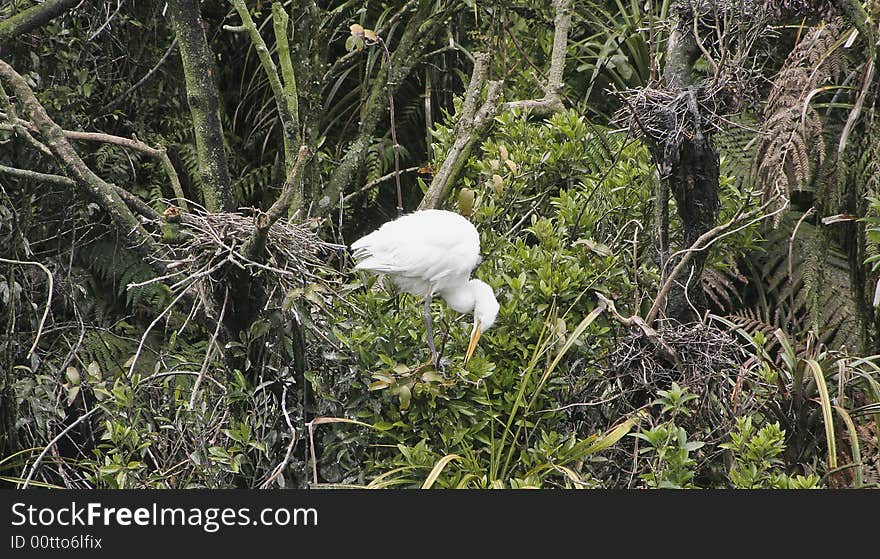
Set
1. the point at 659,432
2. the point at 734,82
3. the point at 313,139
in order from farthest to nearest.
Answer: the point at 313,139 < the point at 734,82 < the point at 659,432

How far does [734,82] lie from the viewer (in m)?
2.21

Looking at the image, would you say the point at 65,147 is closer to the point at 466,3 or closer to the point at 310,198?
the point at 310,198

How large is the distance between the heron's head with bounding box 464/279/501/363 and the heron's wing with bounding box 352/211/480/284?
2.1 inches

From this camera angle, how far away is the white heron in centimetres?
212

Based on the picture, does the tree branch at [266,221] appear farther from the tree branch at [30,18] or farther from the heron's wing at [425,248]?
the tree branch at [30,18]

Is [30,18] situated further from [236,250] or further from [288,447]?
[288,447]

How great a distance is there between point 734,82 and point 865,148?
1040 mm

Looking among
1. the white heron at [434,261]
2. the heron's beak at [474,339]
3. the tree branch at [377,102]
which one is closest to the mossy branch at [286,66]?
the tree branch at [377,102]

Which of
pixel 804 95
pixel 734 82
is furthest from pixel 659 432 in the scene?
pixel 804 95

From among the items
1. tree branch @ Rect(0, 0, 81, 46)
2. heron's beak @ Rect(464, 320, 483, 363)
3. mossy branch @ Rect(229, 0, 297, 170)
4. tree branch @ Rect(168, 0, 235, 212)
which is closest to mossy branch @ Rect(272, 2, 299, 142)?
mossy branch @ Rect(229, 0, 297, 170)

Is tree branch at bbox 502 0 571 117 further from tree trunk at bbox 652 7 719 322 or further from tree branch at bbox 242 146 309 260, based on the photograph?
tree branch at bbox 242 146 309 260

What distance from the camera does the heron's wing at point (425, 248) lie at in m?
2.12

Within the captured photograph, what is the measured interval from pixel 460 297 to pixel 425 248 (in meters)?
0.15

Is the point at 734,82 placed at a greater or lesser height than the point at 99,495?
greater
